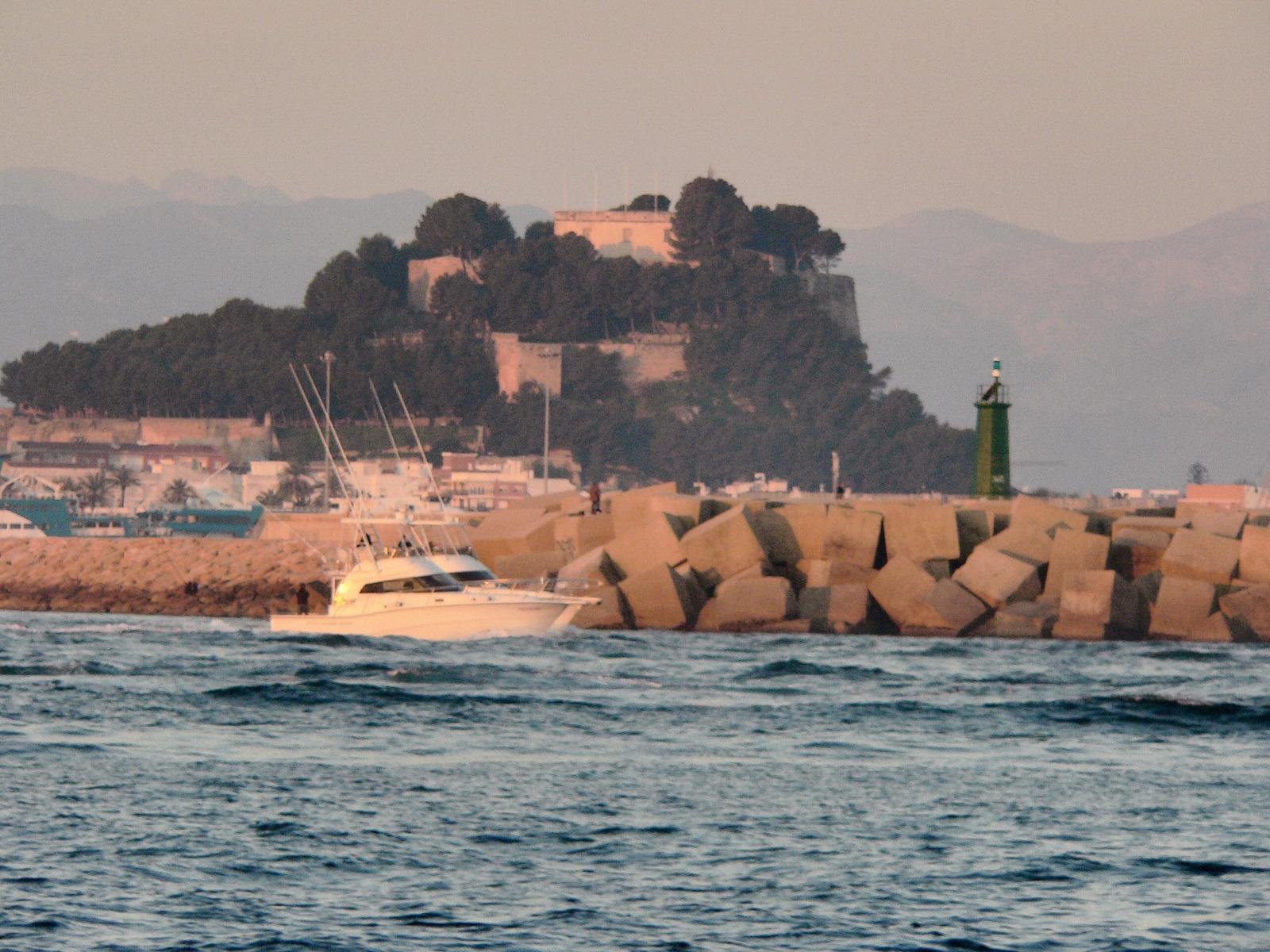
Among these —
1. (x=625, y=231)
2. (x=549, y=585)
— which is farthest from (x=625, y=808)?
(x=625, y=231)

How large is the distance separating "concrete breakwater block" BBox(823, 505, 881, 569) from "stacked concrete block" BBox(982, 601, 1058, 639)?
2841mm

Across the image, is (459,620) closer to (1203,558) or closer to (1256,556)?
(1203,558)

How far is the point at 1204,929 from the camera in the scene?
13.0 m

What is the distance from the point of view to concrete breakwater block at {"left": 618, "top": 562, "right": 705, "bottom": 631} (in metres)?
38.0

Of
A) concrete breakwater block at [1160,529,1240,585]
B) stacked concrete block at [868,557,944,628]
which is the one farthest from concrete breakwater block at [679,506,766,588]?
concrete breakwater block at [1160,529,1240,585]

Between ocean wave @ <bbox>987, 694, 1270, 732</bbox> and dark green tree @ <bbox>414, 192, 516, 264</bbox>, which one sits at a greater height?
dark green tree @ <bbox>414, 192, 516, 264</bbox>

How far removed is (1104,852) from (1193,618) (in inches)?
877

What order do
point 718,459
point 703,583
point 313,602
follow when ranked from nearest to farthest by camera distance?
point 703,583, point 313,602, point 718,459

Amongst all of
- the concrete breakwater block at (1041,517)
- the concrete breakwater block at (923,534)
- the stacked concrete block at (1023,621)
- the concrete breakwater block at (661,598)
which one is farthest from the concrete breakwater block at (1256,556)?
the concrete breakwater block at (661,598)

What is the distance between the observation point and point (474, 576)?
119ft

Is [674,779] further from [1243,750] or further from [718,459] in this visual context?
[718,459]

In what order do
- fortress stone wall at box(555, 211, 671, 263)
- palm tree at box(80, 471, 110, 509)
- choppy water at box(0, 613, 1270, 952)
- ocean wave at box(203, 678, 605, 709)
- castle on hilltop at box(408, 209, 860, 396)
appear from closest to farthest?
choppy water at box(0, 613, 1270, 952)
ocean wave at box(203, 678, 605, 709)
palm tree at box(80, 471, 110, 509)
castle on hilltop at box(408, 209, 860, 396)
fortress stone wall at box(555, 211, 671, 263)

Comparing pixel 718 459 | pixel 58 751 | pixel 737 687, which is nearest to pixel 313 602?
pixel 737 687

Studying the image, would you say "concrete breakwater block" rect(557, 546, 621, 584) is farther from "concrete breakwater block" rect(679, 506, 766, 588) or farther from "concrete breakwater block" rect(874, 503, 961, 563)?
"concrete breakwater block" rect(874, 503, 961, 563)
